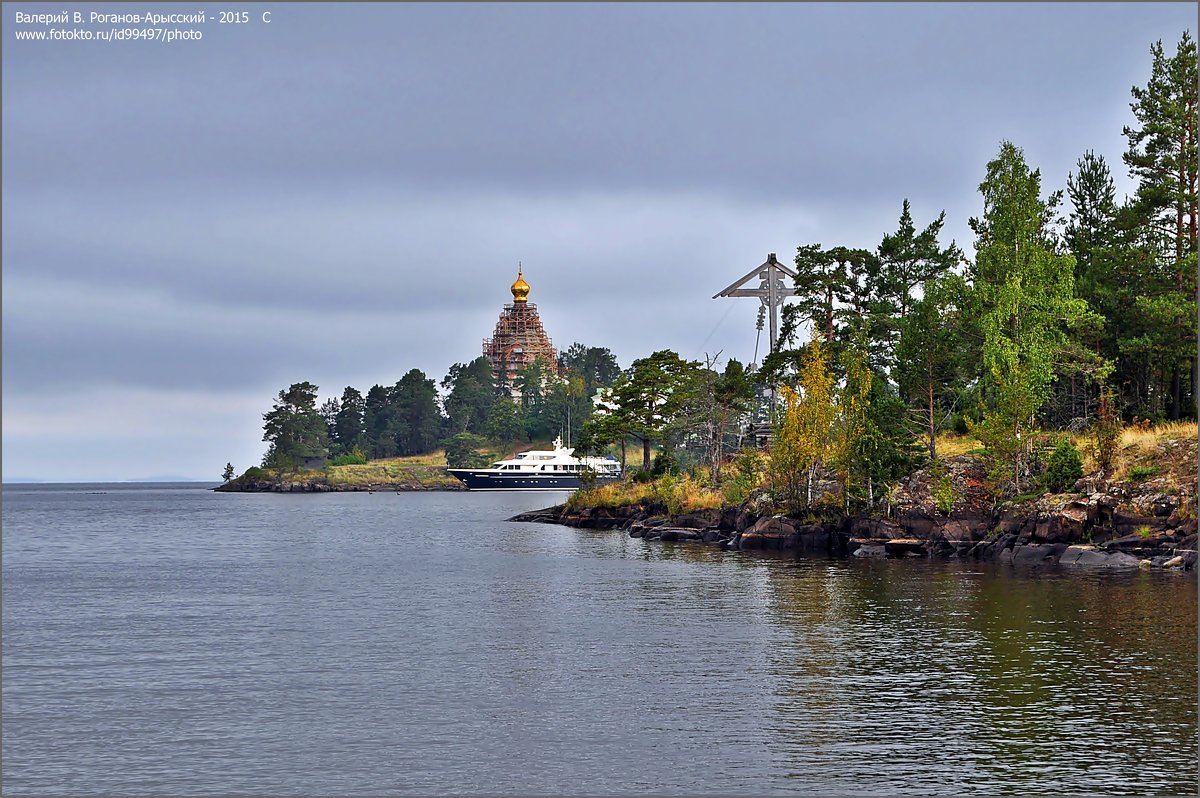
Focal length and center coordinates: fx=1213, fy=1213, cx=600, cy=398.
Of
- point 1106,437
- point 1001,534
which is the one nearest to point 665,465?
point 1001,534

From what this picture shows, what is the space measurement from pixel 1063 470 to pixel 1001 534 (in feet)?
15.1

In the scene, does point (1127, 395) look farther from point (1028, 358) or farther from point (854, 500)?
point (854, 500)

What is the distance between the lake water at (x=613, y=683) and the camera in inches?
917

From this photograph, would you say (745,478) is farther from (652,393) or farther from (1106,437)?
(652,393)

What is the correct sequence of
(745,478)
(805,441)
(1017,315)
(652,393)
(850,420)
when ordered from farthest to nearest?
(652,393) < (745,478) < (805,441) < (850,420) < (1017,315)

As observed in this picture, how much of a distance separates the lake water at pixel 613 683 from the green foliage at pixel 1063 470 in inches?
290

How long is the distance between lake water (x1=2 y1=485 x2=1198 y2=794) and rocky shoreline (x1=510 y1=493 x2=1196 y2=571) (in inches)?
158

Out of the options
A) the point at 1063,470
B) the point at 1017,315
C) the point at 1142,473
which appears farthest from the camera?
the point at 1017,315

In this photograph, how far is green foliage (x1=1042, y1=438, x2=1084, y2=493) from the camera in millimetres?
62438

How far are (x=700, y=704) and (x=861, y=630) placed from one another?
39.3ft

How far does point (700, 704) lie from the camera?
29062mm

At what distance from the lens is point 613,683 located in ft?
104

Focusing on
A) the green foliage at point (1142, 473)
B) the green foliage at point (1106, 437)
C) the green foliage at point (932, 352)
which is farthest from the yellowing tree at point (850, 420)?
the green foliage at point (1142, 473)

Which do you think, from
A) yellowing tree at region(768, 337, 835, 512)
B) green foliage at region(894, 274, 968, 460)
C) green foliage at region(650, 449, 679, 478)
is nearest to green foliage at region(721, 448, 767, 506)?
yellowing tree at region(768, 337, 835, 512)
